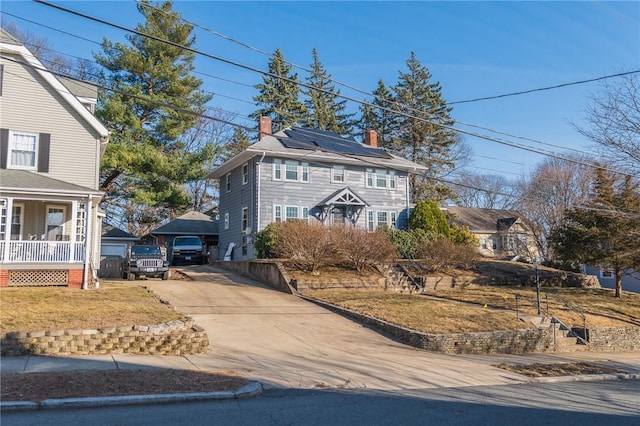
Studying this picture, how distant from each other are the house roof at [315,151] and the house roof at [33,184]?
437 inches

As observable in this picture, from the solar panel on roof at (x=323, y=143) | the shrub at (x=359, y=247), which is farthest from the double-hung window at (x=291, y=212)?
the shrub at (x=359, y=247)

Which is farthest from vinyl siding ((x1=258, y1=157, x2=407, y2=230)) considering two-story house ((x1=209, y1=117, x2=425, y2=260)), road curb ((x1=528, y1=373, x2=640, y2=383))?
road curb ((x1=528, y1=373, x2=640, y2=383))

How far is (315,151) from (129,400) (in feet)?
78.1

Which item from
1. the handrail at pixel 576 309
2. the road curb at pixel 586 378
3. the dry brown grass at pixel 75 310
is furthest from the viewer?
the handrail at pixel 576 309

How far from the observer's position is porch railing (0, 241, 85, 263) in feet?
58.4

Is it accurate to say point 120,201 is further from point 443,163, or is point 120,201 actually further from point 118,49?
point 443,163

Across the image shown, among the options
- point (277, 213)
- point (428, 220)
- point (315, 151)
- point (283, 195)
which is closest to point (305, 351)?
point (277, 213)

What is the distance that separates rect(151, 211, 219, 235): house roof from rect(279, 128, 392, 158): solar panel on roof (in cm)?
1105

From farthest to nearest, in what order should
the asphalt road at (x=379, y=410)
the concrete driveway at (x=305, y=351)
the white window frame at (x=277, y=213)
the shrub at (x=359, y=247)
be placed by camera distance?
the white window frame at (x=277, y=213), the shrub at (x=359, y=247), the concrete driveway at (x=305, y=351), the asphalt road at (x=379, y=410)

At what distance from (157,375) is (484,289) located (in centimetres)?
1825

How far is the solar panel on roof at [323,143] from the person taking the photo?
30.9 meters

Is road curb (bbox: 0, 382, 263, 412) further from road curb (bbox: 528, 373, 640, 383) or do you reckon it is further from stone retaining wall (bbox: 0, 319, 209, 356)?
road curb (bbox: 528, 373, 640, 383)

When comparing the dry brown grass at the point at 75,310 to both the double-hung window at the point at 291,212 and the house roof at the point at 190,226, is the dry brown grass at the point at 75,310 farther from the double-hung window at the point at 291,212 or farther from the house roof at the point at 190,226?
the house roof at the point at 190,226

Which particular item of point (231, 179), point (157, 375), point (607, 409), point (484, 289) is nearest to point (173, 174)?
point (231, 179)
